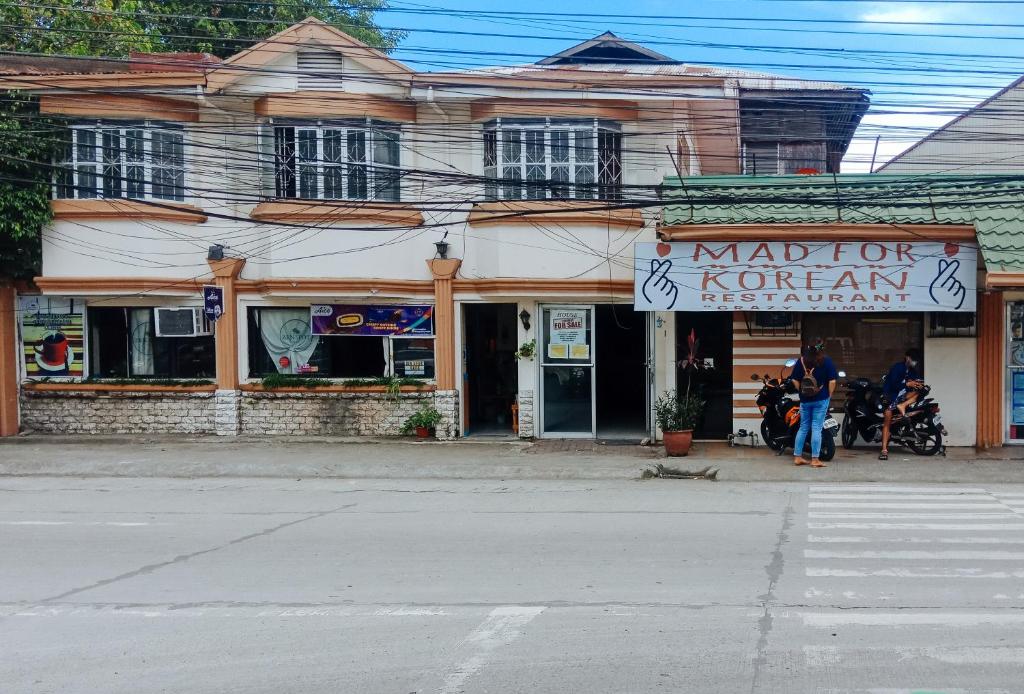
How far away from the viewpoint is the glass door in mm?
16297

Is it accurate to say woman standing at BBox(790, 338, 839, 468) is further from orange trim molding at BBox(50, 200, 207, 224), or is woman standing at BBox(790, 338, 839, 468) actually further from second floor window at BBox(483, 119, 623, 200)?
orange trim molding at BBox(50, 200, 207, 224)

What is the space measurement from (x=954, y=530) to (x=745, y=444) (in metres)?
6.35

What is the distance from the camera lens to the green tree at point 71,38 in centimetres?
1566

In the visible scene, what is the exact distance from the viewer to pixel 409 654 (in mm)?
5668

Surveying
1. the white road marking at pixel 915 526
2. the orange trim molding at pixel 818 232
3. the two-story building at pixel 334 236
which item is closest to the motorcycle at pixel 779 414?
the two-story building at pixel 334 236

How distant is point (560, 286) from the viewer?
621 inches

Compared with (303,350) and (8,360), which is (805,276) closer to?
(303,350)

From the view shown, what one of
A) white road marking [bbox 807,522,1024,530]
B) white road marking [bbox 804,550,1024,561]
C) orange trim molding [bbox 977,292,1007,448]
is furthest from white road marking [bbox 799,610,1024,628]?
orange trim molding [bbox 977,292,1007,448]

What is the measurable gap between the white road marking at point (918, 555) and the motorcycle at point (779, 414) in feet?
19.1

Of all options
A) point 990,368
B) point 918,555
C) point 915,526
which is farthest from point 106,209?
point 990,368

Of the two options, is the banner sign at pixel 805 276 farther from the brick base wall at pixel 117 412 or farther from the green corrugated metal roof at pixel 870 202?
the brick base wall at pixel 117 412

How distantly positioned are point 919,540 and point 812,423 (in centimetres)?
504

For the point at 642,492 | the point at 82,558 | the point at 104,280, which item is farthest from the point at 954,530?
the point at 104,280

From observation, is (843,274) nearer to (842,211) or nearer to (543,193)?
(842,211)
